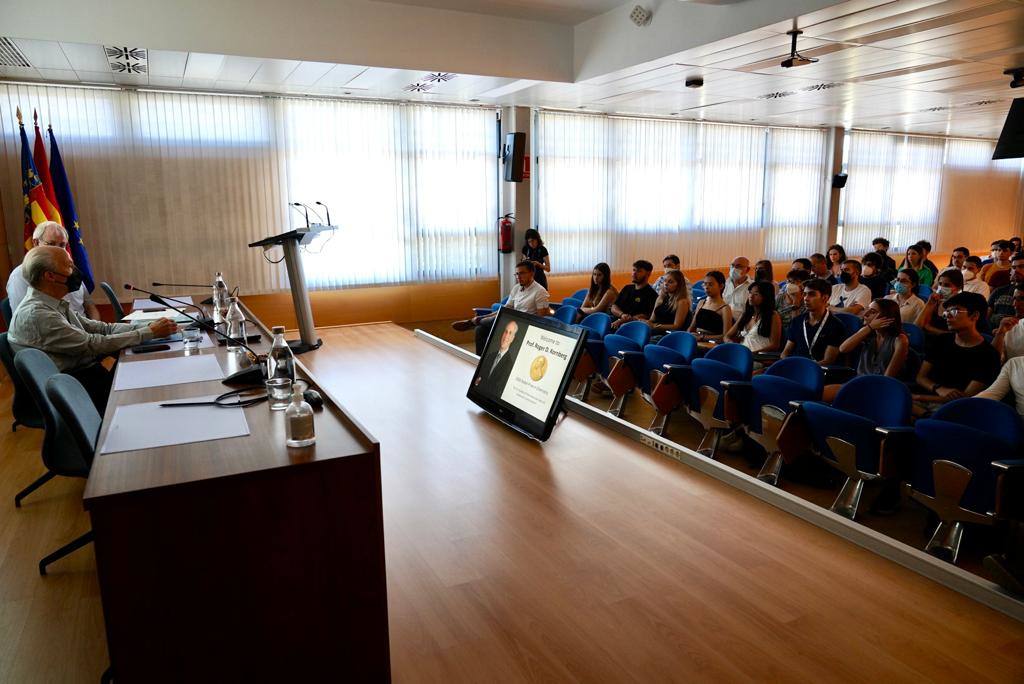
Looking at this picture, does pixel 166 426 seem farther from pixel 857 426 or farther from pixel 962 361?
pixel 962 361

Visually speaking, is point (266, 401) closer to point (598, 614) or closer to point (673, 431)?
point (598, 614)

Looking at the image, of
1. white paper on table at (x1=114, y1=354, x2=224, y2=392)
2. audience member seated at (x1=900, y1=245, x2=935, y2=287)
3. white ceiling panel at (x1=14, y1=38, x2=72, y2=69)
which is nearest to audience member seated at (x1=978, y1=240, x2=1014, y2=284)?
audience member seated at (x1=900, y1=245, x2=935, y2=287)

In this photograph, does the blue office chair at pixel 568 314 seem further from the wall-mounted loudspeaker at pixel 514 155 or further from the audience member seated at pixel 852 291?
the wall-mounted loudspeaker at pixel 514 155

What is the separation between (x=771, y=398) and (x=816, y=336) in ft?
5.31

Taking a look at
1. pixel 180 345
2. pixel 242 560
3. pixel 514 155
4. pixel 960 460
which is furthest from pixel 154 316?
pixel 514 155

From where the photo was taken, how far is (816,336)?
563cm

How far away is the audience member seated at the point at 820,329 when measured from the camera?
555 centimetres

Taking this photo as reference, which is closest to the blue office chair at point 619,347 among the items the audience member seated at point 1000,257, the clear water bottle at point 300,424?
the clear water bottle at point 300,424

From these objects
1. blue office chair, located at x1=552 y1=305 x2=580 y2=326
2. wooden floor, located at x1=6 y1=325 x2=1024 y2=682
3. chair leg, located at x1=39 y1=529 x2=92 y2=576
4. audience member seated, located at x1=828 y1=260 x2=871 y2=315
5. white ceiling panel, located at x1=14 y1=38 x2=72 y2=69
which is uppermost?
white ceiling panel, located at x1=14 y1=38 x2=72 y2=69

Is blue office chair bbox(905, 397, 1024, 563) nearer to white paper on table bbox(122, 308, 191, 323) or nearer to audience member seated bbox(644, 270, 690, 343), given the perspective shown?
audience member seated bbox(644, 270, 690, 343)

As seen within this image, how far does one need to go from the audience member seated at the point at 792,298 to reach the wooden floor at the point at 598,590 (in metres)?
3.16

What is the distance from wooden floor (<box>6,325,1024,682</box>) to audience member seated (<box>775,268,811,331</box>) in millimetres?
3159

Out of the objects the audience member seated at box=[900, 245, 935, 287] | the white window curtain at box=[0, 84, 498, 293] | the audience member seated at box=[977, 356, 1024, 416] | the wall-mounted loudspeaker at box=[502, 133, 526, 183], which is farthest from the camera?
the wall-mounted loudspeaker at box=[502, 133, 526, 183]

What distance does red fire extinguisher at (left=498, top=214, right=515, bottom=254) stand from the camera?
1082cm
